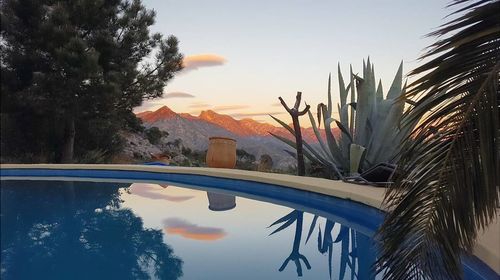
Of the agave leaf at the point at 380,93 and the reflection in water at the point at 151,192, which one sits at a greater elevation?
the agave leaf at the point at 380,93

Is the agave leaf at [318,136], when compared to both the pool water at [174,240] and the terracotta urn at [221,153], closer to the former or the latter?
the pool water at [174,240]

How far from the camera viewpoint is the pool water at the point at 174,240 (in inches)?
132

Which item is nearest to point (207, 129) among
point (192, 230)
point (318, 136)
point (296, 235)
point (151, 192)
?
point (151, 192)

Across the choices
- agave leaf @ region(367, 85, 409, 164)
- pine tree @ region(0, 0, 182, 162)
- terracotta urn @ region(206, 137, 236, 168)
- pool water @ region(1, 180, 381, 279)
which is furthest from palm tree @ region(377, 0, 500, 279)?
pine tree @ region(0, 0, 182, 162)

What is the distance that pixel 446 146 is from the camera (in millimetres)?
1320

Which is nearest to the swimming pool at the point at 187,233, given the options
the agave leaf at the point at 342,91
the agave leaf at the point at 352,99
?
the agave leaf at the point at 352,99

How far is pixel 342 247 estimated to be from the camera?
4168 mm

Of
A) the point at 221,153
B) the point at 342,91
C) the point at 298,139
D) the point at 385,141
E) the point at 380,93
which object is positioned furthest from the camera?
the point at 221,153

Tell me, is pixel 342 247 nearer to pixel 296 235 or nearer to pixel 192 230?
pixel 296 235

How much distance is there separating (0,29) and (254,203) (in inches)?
382

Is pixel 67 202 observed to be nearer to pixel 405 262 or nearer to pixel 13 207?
pixel 13 207

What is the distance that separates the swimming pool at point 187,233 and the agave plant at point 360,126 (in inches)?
45.2

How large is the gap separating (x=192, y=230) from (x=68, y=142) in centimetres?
925

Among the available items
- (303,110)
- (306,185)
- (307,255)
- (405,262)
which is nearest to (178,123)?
(303,110)
